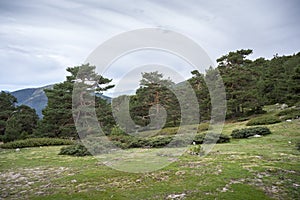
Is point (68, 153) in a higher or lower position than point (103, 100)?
lower

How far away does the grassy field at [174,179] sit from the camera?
651 centimetres

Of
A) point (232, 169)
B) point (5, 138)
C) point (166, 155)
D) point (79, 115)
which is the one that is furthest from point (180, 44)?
point (5, 138)

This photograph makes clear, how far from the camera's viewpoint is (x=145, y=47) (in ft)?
39.9

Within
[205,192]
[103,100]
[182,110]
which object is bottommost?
[205,192]

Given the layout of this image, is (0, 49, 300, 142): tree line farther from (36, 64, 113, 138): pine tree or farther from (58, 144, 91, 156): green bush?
(58, 144, 91, 156): green bush

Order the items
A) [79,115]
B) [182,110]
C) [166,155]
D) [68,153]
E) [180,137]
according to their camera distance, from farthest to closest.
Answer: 1. [182,110]
2. [79,115]
3. [180,137]
4. [68,153]
5. [166,155]

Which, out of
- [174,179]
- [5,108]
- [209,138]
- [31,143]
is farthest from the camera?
[5,108]

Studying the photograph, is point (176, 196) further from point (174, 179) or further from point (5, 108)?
point (5, 108)

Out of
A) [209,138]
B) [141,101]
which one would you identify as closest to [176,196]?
[209,138]

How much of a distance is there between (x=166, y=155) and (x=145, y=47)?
17.4 feet

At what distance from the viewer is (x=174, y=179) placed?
25.4 ft

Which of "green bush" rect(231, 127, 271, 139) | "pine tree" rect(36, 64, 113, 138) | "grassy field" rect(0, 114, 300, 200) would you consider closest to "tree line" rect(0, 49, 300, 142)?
"pine tree" rect(36, 64, 113, 138)

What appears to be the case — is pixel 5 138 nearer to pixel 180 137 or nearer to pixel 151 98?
pixel 151 98

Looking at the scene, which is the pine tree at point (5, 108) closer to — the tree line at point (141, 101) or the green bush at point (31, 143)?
the tree line at point (141, 101)
